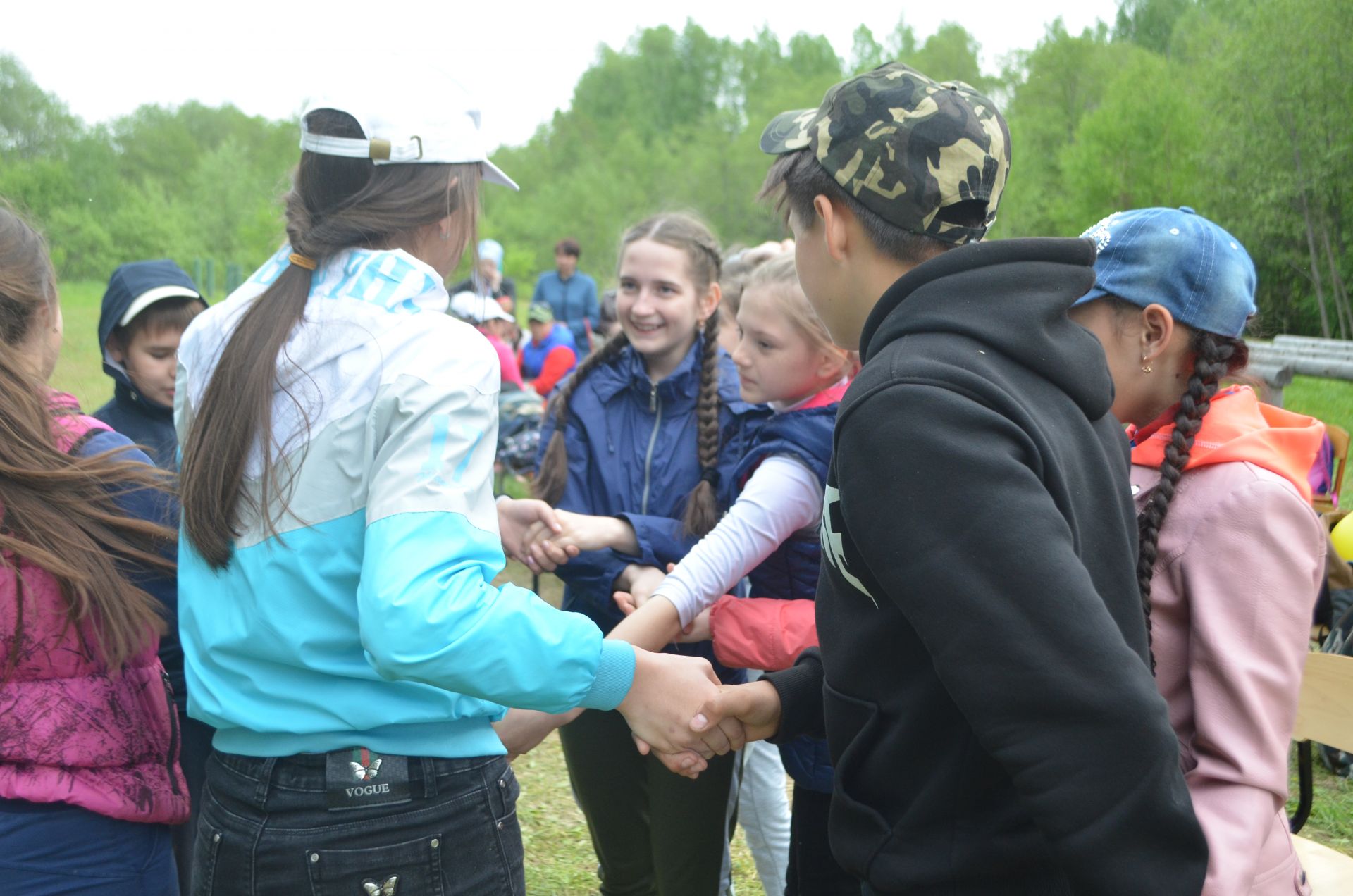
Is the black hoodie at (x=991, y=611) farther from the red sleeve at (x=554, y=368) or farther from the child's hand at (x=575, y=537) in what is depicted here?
the red sleeve at (x=554, y=368)

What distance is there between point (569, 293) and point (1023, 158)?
26.9m

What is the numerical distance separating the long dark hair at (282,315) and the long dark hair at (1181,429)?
1.19m

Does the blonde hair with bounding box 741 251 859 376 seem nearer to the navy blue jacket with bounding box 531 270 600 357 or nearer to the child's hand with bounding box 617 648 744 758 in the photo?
the child's hand with bounding box 617 648 744 758

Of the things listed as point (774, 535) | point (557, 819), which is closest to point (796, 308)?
point (774, 535)

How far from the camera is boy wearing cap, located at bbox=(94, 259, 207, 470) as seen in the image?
2.97 m

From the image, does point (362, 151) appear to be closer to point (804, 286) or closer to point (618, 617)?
point (804, 286)

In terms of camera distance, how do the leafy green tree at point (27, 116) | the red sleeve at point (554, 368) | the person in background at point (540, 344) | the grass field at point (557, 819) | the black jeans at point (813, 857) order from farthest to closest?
the leafy green tree at point (27, 116) → the person in background at point (540, 344) → the red sleeve at point (554, 368) → the grass field at point (557, 819) → the black jeans at point (813, 857)

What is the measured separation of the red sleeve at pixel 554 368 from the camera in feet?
32.6

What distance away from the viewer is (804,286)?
1.59 metres

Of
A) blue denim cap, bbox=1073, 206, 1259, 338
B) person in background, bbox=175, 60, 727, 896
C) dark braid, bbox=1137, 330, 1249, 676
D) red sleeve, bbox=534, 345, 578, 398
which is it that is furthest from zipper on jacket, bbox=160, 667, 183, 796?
red sleeve, bbox=534, 345, 578, 398

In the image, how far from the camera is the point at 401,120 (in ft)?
5.55

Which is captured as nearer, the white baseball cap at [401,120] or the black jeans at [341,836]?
the black jeans at [341,836]

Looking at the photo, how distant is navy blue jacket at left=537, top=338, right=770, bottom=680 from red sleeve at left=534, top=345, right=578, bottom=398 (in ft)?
22.7

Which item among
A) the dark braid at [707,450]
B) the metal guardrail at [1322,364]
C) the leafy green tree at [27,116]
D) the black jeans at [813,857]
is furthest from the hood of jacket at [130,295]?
the leafy green tree at [27,116]
